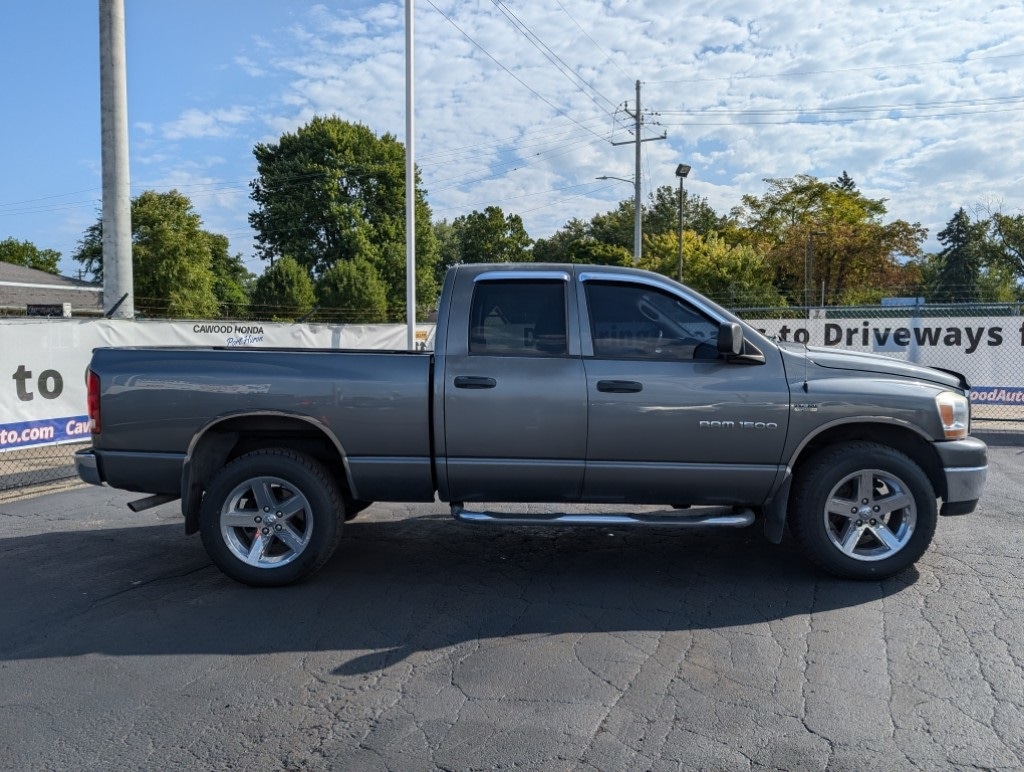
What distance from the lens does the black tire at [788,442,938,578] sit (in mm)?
4930

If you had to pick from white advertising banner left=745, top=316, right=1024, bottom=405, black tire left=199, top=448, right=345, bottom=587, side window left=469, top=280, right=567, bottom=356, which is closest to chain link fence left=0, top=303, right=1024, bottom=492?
white advertising banner left=745, top=316, right=1024, bottom=405

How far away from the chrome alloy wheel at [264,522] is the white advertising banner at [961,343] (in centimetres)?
858

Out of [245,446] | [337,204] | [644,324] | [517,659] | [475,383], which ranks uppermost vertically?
[337,204]

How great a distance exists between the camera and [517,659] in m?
3.95

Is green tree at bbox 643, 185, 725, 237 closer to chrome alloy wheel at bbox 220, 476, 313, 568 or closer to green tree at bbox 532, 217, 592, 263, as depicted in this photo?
green tree at bbox 532, 217, 592, 263

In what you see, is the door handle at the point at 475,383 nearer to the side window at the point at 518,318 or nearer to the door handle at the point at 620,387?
the side window at the point at 518,318

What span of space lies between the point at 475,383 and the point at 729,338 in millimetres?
1562

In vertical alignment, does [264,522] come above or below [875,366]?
below

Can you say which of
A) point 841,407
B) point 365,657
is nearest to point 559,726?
point 365,657

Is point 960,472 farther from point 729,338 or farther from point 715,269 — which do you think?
point 715,269

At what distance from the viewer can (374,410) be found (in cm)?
497

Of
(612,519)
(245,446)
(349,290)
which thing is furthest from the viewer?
(349,290)

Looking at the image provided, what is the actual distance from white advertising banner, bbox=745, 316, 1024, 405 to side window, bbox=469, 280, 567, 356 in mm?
7484

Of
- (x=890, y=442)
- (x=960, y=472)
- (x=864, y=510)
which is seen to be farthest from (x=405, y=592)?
(x=960, y=472)
